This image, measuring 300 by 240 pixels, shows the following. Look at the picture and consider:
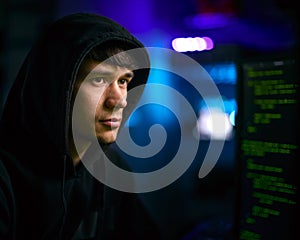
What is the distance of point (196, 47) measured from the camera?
4.69m

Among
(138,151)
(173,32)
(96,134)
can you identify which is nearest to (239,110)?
(96,134)

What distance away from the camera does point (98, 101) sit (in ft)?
3.75

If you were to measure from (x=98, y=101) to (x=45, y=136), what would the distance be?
17 cm

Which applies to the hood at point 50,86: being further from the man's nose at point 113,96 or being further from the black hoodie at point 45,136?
the man's nose at point 113,96

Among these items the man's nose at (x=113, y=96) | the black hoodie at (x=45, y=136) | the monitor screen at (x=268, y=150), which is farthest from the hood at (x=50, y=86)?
the monitor screen at (x=268, y=150)

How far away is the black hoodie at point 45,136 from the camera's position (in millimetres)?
1101

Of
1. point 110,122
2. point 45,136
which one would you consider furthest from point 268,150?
point 45,136

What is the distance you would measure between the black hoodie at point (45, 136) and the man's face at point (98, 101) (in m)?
0.05

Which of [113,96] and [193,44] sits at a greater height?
[193,44]

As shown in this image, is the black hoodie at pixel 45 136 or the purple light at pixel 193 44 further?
the purple light at pixel 193 44

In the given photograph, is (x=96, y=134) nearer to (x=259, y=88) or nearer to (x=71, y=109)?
(x=71, y=109)

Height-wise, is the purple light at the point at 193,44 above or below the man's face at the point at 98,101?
→ above

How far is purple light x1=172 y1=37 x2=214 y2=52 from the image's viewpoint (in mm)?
4672

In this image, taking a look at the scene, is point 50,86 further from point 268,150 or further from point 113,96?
point 268,150
